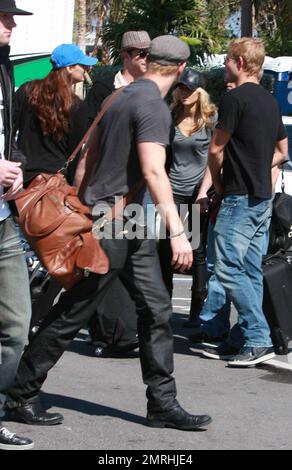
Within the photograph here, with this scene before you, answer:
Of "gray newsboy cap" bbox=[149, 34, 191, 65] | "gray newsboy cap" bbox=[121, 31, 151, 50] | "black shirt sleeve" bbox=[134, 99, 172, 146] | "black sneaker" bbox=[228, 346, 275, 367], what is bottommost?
"black sneaker" bbox=[228, 346, 275, 367]

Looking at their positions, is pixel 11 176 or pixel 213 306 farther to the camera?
pixel 213 306

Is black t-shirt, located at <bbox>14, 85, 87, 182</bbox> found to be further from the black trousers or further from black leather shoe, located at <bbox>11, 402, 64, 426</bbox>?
black leather shoe, located at <bbox>11, 402, 64, 426</bbox>

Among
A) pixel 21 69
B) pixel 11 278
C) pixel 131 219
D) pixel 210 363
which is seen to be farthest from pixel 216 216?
pixel 21 69

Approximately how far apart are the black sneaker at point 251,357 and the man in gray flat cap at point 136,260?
1.46 m

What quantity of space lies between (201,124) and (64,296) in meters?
3.05

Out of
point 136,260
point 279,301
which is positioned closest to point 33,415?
point 136,260

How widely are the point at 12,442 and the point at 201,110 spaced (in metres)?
3.72

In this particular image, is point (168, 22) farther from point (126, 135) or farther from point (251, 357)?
point (126, 135)

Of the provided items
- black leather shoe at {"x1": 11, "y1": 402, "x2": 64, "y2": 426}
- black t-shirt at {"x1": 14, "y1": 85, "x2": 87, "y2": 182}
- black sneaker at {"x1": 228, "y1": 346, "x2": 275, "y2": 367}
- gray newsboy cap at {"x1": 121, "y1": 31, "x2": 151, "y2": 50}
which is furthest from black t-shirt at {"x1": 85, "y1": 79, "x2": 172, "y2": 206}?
gray newsboy cap at {"x1": 121, "y1": 31, "x2": 151, "y2": 50}

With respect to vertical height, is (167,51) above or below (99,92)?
above

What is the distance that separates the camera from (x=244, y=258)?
22.6 feet

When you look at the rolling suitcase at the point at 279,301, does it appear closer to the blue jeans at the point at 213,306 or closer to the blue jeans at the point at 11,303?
the blue jeans at the point at 213,306

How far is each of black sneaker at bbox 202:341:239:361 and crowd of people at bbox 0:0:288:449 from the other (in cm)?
1

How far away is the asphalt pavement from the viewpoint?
516 centimetres
